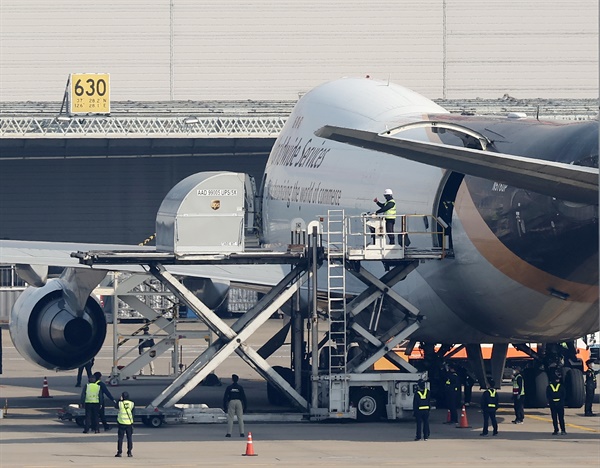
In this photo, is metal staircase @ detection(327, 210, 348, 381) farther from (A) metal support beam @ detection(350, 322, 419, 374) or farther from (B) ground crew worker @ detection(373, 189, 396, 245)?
(B) ground crew worker @ detection(373, 189, 396, 245)

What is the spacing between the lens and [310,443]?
26.6m

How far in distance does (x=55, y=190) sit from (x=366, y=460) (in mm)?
66458

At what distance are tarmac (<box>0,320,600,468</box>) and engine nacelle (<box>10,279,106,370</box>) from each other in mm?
1369

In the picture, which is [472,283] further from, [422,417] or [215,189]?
[215,189]

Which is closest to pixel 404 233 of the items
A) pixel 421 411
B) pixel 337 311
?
pixel 337 311

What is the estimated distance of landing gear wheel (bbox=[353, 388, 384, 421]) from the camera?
30.1 meters

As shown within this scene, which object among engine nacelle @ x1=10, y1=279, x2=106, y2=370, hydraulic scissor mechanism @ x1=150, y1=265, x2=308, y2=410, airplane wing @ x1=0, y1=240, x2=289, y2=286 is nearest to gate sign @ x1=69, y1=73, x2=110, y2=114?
airplane wing @ x1=0, y1=240, x2=289, y2=286

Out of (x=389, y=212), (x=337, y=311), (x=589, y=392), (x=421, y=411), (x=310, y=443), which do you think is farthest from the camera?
(x=589, y=392)

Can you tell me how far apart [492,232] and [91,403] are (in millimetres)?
8880

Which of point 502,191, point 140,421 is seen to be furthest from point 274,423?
point 502,191

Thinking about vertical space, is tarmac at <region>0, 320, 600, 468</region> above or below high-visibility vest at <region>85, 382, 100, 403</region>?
below

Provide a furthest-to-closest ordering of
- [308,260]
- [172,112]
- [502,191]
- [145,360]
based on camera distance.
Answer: [172,112]
[145,360]
[308,260]
[502,191]

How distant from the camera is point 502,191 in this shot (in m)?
27.1

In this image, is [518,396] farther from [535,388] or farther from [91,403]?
[91,403]
